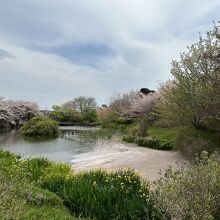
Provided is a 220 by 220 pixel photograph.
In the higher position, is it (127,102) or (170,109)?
(127,102)

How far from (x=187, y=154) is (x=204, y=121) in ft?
12.6

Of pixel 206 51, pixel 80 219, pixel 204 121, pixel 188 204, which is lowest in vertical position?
pixel 80 219

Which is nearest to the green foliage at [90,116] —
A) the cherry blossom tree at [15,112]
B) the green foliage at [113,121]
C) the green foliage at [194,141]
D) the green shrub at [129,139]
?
the cherry blossom tree at [15,112]

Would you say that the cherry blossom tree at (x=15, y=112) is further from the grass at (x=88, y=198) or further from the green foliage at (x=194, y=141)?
the grass at (x=88, y=198)

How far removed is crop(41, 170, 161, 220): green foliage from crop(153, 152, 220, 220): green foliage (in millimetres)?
586

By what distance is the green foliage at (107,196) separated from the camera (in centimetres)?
602

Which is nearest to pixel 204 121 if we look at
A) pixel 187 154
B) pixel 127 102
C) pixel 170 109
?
pixel 170 109

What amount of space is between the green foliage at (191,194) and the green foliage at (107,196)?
0.59 meters

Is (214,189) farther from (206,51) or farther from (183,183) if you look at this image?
(206,51)

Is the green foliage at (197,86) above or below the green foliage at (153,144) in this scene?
above

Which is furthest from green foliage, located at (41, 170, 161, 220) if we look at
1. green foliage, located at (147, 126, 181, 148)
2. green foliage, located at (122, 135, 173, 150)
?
green foliage, located at (122, 135, 173, 150)

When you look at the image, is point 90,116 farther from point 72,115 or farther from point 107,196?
point 107,196

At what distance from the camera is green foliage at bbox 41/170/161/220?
19.7 ft

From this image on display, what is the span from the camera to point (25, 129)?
33.2m
